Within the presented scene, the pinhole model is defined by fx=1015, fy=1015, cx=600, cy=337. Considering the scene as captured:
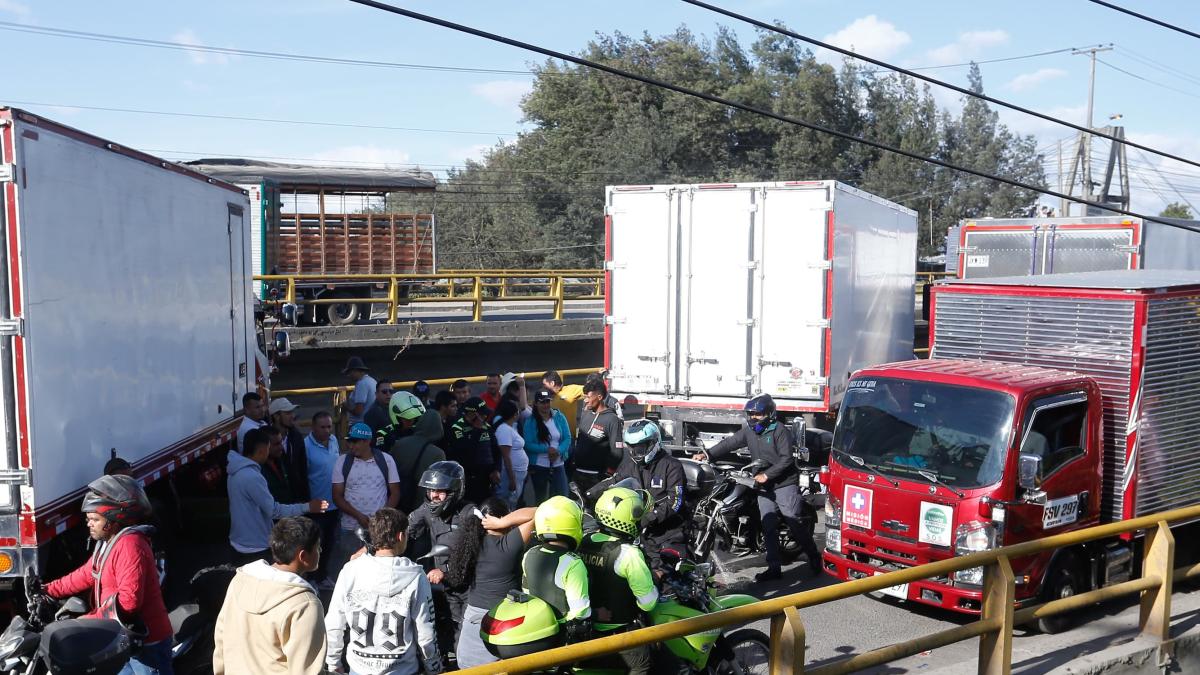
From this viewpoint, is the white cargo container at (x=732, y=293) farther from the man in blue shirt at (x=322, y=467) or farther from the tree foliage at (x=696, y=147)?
the tree foliage at (x=696, y=147)

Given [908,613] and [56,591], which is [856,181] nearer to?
[908,613]

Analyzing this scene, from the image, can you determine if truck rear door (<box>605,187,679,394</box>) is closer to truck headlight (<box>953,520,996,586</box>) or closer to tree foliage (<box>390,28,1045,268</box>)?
truck headlight (<box>953,520,996,586</box>)

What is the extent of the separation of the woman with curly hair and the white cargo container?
6.76 meters

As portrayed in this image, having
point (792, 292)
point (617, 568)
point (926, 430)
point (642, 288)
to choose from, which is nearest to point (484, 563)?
point (617, 568)

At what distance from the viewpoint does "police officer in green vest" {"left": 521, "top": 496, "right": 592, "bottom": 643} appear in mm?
4777

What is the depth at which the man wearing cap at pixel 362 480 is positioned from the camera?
7258mm

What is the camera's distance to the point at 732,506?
860 cm

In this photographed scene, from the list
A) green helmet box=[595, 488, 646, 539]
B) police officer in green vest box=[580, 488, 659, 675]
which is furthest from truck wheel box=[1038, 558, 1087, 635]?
green helmet box=[595, 488, 646, 539]

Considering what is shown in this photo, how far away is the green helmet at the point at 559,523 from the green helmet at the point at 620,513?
33 centimetres

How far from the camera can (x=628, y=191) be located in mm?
12047

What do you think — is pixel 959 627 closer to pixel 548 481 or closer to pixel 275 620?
pixel 275 620

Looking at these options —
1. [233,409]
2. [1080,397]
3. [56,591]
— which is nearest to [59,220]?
[56,591]

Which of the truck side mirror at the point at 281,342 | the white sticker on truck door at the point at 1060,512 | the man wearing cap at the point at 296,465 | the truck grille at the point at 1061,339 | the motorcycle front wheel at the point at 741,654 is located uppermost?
the truck grille at the point at 1061,339

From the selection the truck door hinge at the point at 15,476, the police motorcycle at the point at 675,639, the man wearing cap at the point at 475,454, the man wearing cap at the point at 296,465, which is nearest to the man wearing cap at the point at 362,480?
the man wearing cap at the point at 296,465
